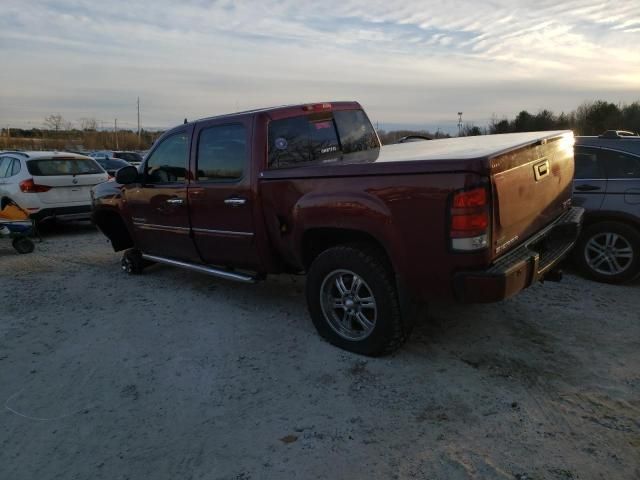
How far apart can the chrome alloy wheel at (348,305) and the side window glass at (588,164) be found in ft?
11.3

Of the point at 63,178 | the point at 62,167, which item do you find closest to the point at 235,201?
the point at 63,178

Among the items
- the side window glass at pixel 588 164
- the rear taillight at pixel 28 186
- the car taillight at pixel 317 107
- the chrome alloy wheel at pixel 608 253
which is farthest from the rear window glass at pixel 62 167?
the chrome alloy wheel at pixel 608 253

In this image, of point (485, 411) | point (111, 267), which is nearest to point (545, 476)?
point (485, 411)

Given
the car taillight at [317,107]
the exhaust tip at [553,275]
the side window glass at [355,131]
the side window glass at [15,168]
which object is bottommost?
the exhaust tip at [553,275]

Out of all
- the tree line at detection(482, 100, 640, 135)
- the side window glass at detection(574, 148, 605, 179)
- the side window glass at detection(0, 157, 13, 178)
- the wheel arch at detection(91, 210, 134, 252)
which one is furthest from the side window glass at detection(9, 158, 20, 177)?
the tree line at detection(482, 100, 640, 135)

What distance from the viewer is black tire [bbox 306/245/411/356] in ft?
12.0

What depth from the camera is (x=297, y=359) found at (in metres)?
3.95

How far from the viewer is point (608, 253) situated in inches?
A: 217

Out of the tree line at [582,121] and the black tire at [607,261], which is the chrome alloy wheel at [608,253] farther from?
the tree line at [582,121]

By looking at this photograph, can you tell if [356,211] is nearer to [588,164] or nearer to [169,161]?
[169,161]

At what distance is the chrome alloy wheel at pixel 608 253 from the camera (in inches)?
214

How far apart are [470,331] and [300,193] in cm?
187

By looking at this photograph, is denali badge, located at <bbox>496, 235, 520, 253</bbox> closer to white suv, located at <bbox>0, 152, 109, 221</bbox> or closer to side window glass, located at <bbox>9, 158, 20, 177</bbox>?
white suv, located at <bbox>0, 152, 109, 221</bbox>

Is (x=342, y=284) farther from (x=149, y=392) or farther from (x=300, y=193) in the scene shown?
(x=149, y=392)
